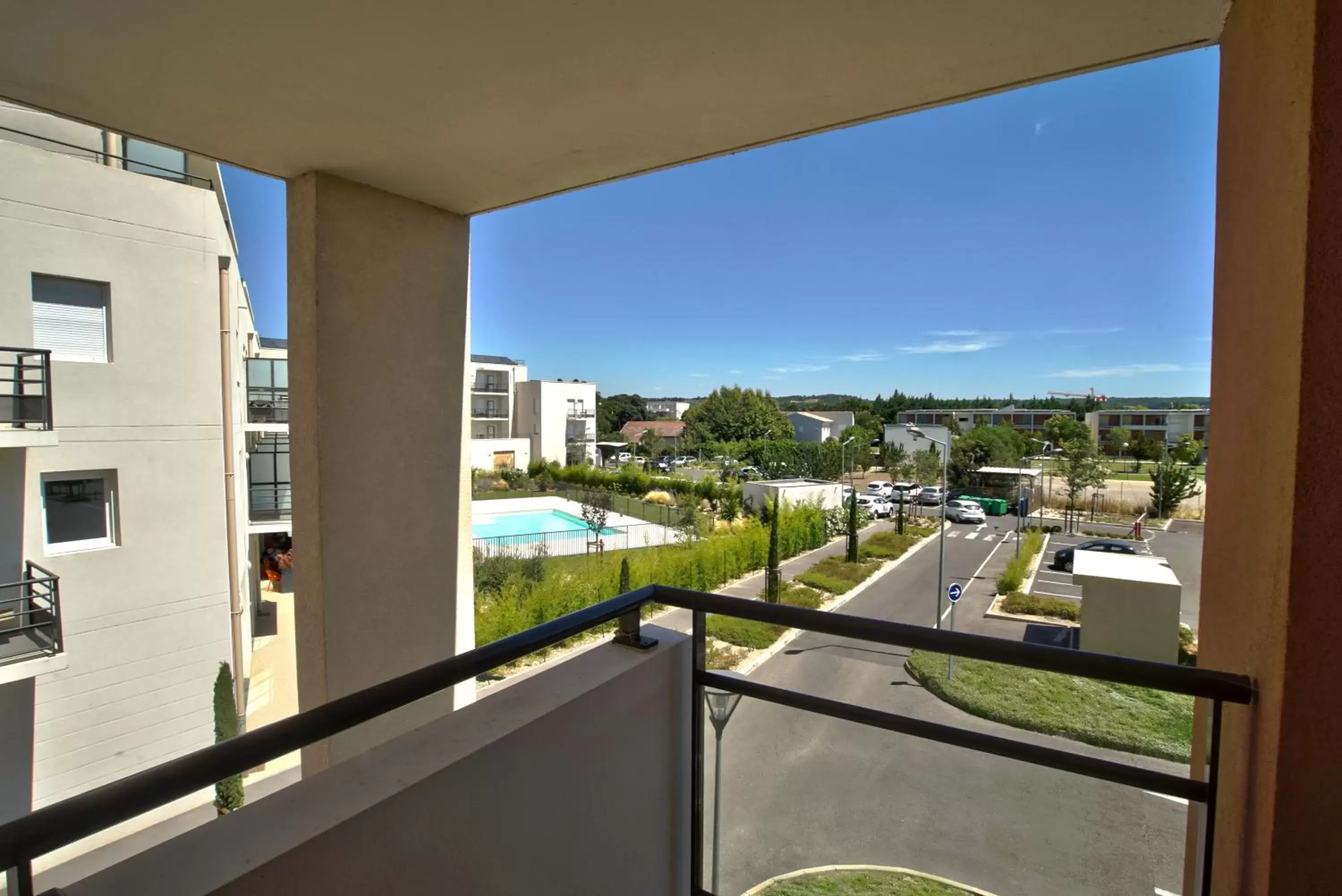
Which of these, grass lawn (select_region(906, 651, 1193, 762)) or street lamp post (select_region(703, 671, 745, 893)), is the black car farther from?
street lamp post (select_region(703, 671, 745, 893))

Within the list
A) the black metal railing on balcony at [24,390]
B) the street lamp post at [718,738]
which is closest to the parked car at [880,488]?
the black metal railing on balcony at [24,390]

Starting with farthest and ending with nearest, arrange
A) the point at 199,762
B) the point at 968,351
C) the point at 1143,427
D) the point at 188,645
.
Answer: the point at 968,351, the point at 1143,427, the point at 188,645, the point at 199,762

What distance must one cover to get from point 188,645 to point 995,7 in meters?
7.49

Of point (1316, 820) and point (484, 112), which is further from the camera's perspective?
point (484, 112)

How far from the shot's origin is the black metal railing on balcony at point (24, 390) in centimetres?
437

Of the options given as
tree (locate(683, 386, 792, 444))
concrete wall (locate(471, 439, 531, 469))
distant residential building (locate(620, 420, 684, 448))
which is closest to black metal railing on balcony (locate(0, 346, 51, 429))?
concrete wall (locate(471, 439, 531, 469))

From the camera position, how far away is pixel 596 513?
16.8 m

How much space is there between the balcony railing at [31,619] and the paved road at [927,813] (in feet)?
17.0

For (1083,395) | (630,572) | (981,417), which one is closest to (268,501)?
(630,572)

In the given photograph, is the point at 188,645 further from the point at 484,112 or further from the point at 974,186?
the point at 974,186

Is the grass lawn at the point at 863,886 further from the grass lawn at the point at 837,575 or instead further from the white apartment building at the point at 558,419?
the white apartment building at the point at 558,419

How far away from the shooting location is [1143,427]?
19.3m

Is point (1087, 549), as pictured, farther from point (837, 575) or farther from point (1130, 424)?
point (1130, 424)

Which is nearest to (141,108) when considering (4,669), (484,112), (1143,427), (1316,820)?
(484,112)
